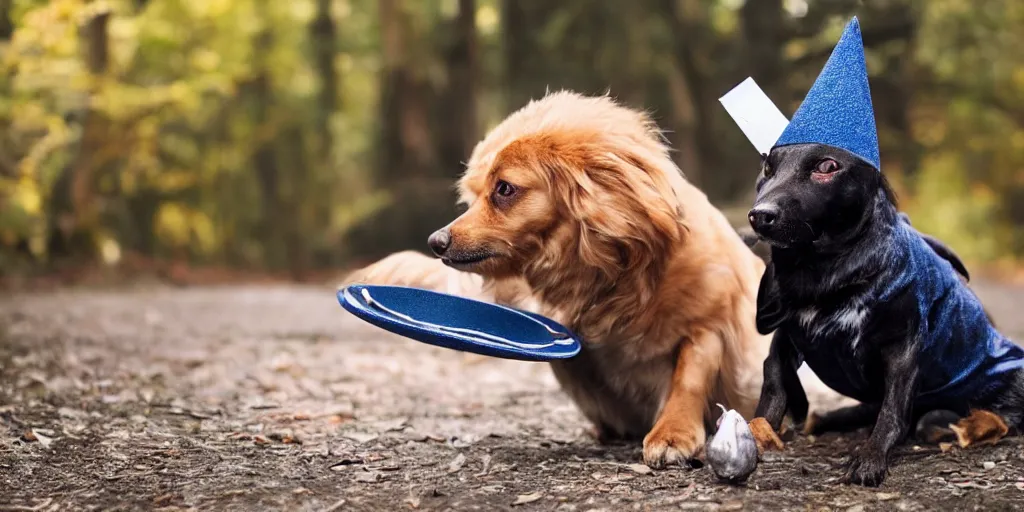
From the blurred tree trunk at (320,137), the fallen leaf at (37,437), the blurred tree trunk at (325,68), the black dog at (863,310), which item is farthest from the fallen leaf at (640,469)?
the blurred tree trunk at (325,68)

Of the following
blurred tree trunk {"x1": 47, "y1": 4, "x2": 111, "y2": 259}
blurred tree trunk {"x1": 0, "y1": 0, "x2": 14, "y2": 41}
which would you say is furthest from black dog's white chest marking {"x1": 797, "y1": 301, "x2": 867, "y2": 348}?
blurred tree trunk {"x1": 47, "y1": 4, "x2": 111, "y2": 259}

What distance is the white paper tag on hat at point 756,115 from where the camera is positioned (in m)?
3.09

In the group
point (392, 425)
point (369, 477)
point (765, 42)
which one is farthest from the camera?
point (765, 42)

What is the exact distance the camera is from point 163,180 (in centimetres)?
1357

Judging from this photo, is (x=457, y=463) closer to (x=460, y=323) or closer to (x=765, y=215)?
(x=460, y=323)

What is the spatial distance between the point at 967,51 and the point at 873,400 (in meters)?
12.8

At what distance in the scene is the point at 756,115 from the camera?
10.3 ft

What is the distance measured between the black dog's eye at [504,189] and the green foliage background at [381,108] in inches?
246

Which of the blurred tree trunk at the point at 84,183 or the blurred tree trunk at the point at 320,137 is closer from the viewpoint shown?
the blurred tree trunk at the point at 84,183

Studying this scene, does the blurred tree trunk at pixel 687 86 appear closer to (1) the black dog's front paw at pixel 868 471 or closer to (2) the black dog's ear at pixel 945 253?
(2) the black dog's ear at pixel 945 253

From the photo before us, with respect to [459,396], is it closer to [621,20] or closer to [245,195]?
[621,20]

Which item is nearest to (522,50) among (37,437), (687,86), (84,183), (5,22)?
(687,86)

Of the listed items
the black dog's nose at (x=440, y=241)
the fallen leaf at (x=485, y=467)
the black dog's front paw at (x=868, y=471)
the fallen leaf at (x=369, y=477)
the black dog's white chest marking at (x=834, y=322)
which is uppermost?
the black dog's nose at (x=440, y=241)

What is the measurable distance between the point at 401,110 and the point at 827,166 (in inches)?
495
